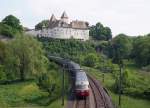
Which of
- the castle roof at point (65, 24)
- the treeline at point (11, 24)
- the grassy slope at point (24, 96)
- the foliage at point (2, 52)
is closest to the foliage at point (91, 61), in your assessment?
the foliage at point (2, 52)

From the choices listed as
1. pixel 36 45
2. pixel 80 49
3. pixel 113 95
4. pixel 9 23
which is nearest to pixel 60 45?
pixel 80 49

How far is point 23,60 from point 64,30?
320ft

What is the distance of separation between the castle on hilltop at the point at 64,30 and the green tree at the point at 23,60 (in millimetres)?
92330

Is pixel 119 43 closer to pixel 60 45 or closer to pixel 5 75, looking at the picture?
pixel 60 45

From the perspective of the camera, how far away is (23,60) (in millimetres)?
84812

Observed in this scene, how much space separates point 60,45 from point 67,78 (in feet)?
261

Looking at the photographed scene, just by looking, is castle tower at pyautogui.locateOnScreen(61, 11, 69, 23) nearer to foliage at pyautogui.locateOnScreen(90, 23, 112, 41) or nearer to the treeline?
foliage at pyautogui.locateOnScreen(90, 23, 112, 41)

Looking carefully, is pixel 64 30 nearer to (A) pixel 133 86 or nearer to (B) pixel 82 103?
(A) pixel 133 86

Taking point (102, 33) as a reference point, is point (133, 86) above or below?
below

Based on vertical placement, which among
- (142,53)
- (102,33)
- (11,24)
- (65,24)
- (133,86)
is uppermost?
(65,24)

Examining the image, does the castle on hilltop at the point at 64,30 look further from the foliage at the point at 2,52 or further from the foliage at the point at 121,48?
the foliage at the point at 2,52

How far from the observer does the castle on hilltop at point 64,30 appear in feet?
593

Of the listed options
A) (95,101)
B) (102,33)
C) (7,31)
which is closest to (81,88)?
(95,101)

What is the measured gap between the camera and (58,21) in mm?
184125
